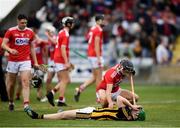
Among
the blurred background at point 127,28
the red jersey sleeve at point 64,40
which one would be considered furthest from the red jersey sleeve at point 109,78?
the blurred background at point 127,28

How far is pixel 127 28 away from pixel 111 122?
23015 millimetres

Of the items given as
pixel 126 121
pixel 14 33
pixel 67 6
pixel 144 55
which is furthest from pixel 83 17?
pixel 126 121

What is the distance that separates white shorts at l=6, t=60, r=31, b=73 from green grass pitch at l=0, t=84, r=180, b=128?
3.61 ft

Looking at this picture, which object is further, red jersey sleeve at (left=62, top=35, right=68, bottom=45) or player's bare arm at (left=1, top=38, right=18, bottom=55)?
red jersey sleeve at (left=62, top=35, right=68, bottom=45)

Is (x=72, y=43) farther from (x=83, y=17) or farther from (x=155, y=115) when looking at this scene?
(x=155, y=115)

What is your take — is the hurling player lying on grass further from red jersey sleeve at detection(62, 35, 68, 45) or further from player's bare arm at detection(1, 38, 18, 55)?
red jersey sleeve at detection(62, 35, 68, 45)

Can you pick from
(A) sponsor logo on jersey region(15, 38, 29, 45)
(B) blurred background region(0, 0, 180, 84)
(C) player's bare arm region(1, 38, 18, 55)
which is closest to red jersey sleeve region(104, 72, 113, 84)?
(C) player's bare arm region(1, 38, 18, 55)

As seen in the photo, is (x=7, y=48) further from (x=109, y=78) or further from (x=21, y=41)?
(x=109, y=78)

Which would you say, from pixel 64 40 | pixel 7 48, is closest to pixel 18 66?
pixel 7 48

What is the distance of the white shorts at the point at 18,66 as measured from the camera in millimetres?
20656

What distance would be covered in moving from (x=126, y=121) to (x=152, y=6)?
24.5 m

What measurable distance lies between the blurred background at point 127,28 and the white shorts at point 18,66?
16.5 meters

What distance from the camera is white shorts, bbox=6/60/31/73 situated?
Result: 2066 centimetres

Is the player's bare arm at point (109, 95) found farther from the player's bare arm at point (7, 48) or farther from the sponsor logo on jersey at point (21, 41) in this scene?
the sponsor logo on jersey at point (21, 41)
